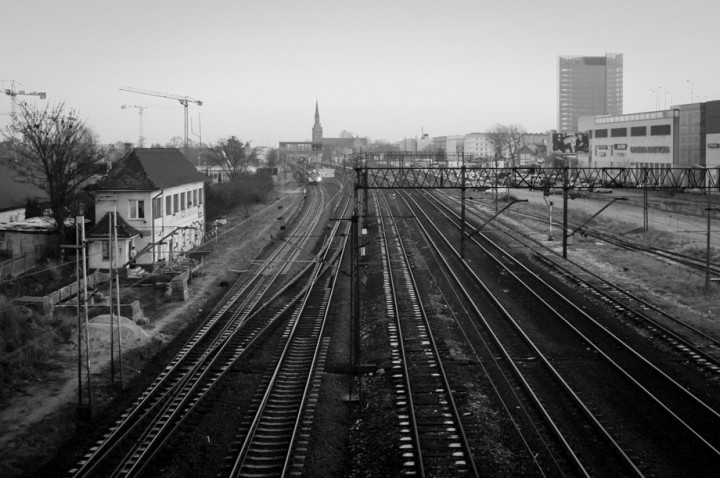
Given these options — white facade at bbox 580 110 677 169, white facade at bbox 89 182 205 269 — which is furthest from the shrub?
white facade at bbox 580 110 677 169

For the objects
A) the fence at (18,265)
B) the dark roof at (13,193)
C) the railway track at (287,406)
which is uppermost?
the dark roof at (13,193)

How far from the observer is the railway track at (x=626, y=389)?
11.4 metres

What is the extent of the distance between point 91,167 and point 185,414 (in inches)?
993

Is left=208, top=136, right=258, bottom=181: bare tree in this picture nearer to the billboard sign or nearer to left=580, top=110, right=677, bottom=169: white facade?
left=580, top=110, right=677, bottom=169: white facade

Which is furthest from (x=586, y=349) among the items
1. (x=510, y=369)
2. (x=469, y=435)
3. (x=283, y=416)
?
(x=283, y=416)

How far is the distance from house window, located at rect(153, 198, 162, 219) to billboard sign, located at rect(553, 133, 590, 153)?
68672mm

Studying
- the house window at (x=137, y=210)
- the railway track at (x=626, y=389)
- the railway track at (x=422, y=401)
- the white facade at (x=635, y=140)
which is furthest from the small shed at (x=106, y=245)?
the white facade at (x=635, y=140)

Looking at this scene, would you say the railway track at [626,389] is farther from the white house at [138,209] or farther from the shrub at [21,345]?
the white house at [138,209]

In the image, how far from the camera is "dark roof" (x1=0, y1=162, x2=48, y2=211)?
4271 cm

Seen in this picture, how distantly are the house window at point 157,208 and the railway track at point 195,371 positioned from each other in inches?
204

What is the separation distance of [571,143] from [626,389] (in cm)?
8145

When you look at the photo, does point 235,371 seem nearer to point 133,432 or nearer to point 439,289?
point 133,432

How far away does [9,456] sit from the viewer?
1163cm

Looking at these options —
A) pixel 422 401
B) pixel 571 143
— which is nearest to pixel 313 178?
pixel 571 143
